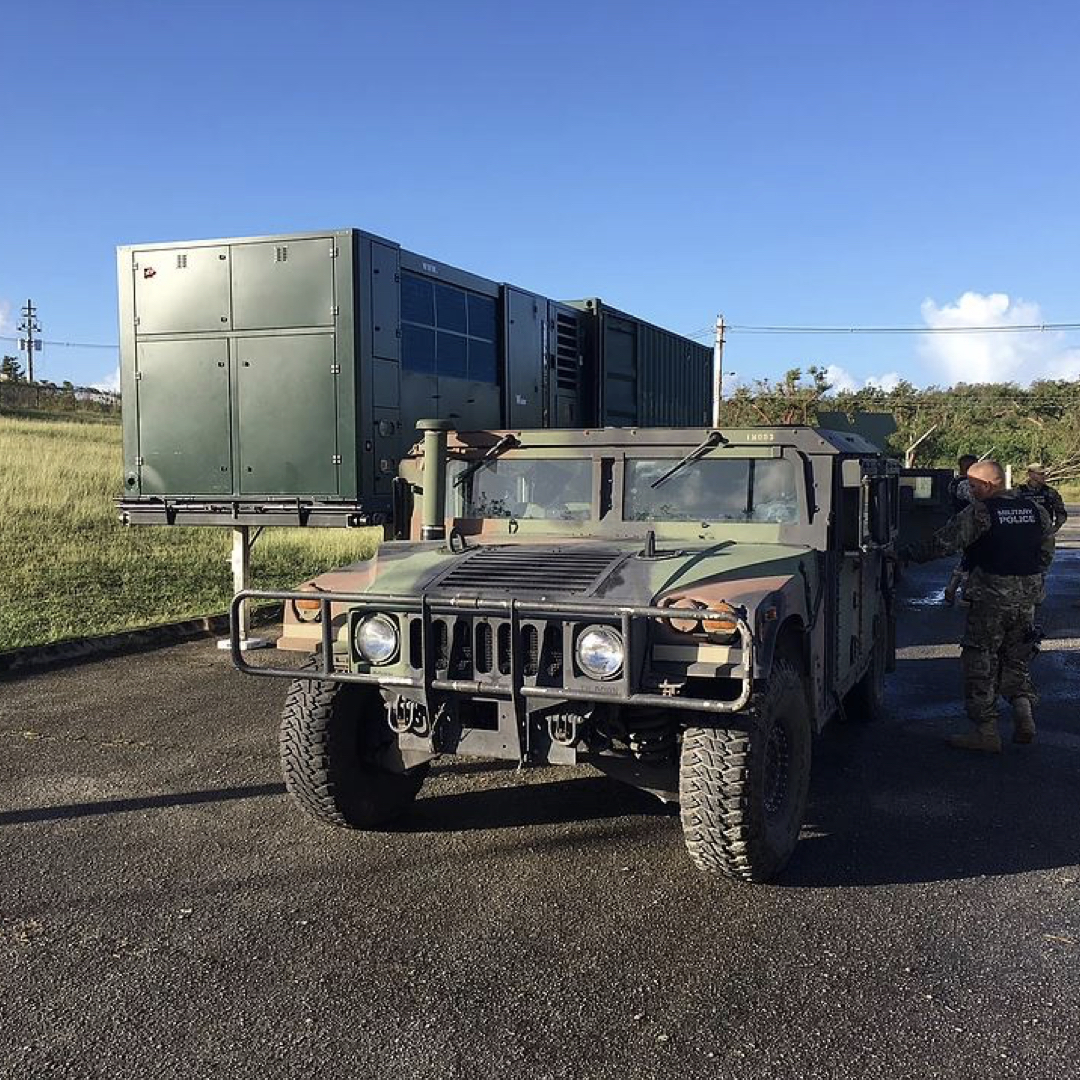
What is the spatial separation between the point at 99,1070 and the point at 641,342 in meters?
10.1

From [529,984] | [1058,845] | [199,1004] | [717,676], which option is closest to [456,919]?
[529,984]

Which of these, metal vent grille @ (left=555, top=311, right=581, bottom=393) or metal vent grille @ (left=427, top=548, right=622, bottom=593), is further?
metal vent grille @ (left=555, top=311, right=581, bottom=393)

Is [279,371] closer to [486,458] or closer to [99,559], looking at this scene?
[486,458]

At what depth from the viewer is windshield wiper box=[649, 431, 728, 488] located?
479cm

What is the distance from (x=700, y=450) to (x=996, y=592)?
2226 mm

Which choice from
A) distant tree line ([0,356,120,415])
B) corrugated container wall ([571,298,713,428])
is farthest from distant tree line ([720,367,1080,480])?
distant tree line ([0,356,120,415])

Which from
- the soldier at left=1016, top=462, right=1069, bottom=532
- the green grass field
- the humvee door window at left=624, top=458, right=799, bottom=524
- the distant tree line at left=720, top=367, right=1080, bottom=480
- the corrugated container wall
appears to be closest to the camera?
the humvee door window at left=624, top=458, right=799, bottom=524

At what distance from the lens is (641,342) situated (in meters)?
11.9

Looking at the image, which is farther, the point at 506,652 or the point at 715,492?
the point at 715,492

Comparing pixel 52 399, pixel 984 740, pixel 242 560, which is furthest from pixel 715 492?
pixel 52 399

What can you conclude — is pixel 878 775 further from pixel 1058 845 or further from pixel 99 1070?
pixel 99 1070

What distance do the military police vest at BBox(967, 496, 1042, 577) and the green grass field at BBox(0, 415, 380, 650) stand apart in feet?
23.3

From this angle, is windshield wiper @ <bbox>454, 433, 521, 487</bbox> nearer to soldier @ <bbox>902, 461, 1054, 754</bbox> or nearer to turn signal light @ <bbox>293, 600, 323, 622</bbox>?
turn signal light @ <bbox>293, 600, 323, 622</bbox>

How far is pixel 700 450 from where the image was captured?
4.80m
